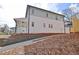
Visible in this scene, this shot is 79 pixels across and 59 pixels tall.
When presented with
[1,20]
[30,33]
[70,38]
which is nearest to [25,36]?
[30,33]

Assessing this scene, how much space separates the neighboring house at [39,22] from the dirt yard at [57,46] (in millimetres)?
85

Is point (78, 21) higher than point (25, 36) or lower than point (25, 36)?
higher

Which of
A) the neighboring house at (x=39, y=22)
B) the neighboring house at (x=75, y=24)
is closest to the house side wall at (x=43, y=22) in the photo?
the neighboring house at (x=39, y=22)

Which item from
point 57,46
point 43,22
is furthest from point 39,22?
point 57,46

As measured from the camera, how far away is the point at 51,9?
2.25m

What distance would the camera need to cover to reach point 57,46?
2211 millimetres

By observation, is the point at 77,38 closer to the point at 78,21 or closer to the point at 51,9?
the point at 78,21

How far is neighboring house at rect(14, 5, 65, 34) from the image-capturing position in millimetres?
2213

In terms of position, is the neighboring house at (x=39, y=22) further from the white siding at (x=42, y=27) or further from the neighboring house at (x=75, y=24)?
the neighboring house at (x=75, y=24)

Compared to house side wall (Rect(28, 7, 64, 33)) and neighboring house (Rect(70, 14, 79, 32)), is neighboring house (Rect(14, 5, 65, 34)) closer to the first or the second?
house side wall (Rect(28, 7, 64, 33))

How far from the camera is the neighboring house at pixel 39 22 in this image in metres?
2.21

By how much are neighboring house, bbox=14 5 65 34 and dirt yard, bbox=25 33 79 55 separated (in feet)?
0.28

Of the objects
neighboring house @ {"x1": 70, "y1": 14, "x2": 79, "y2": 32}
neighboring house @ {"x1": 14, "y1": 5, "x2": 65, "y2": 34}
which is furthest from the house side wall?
neighboring house @ {"x1": 70, "y1": 14, "x2": 79, "y2": 32}

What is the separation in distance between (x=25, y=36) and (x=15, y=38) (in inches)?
4.2
